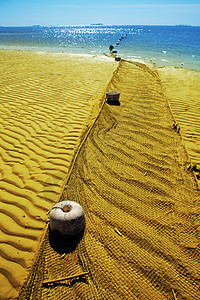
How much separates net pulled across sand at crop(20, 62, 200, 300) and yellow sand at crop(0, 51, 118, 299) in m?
0.25

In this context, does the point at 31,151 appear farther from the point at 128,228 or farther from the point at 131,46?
the point at 131,46

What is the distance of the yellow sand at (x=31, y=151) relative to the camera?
7.75 feet

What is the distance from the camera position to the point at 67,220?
2297 mm

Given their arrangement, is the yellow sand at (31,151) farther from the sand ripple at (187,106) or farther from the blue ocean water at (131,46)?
the blue ocean water at (131,46)

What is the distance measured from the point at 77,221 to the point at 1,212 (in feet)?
4.26

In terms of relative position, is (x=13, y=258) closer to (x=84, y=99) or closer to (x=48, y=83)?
(x=84, y=99)

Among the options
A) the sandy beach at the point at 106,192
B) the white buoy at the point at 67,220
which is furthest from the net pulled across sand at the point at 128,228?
the white buoy at the point at 67,220

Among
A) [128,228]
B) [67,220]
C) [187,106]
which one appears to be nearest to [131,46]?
[187,106]

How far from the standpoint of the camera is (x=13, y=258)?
2229 mm

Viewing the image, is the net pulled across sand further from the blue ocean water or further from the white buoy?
the blue ocean water

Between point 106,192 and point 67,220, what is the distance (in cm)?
98

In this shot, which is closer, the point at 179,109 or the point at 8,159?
the point at 8,159

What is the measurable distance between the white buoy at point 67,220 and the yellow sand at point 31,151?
367mm

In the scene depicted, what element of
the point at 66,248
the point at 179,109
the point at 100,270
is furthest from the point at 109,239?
the point at 179,109
